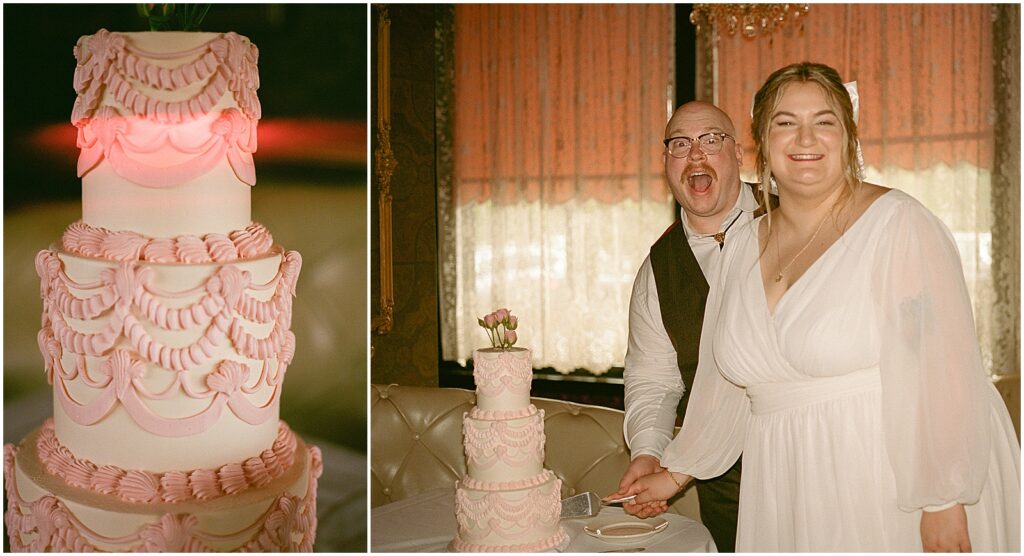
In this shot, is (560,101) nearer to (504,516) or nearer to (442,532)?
(442,532)

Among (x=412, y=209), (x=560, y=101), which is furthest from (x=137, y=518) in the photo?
(x=560, y=101)

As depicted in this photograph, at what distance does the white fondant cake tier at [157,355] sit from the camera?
1.89 metres

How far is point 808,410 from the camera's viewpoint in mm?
1847

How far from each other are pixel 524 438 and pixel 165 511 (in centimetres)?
84

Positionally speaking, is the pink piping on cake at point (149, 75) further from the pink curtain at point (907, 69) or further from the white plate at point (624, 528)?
the pink curtain at point (907, 69)

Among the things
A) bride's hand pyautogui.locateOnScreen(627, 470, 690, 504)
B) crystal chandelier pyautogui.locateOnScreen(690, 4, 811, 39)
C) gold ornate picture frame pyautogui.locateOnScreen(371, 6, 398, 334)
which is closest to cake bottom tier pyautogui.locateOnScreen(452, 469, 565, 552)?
bride's hand pyautogui.locateOnScreen(627, 470, 690, 504)

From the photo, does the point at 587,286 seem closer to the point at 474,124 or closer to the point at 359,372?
the point at 474,124

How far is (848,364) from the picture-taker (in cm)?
177

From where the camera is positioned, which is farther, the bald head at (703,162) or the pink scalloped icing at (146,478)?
the bald head at (703,162)

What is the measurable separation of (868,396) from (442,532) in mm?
1079

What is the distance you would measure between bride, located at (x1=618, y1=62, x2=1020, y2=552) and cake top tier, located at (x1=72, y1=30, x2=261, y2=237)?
4.02 feet

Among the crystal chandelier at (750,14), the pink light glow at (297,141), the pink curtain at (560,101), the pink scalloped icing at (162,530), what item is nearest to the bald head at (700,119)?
the pink light glow at (297,141)

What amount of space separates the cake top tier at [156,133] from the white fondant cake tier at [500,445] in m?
0.74

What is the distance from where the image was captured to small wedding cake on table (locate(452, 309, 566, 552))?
6.45 ft
